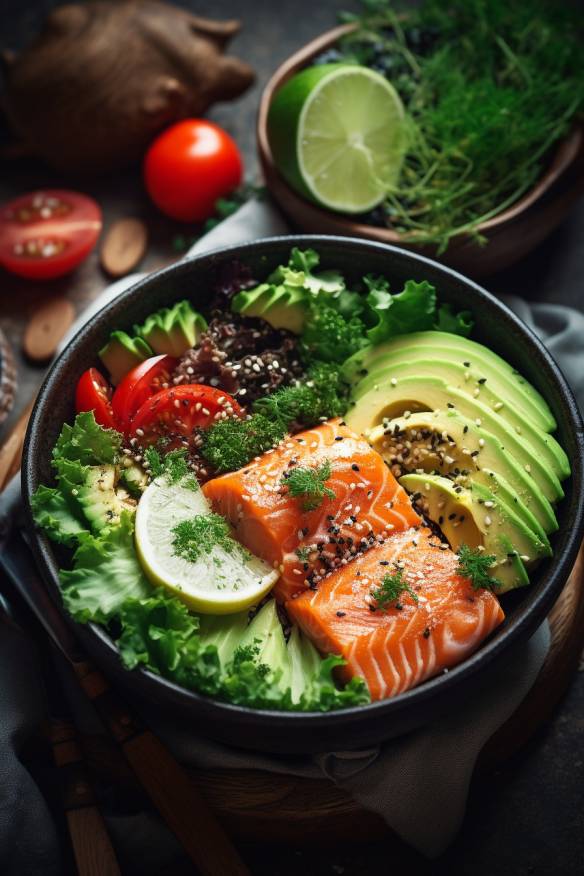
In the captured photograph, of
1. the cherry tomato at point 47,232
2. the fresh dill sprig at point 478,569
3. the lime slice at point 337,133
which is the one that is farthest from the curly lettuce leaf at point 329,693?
the cherry tomato at point 47,232

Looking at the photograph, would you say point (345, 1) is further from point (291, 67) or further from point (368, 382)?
point (368, 382)

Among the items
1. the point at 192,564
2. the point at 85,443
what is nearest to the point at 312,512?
the point at 192,564

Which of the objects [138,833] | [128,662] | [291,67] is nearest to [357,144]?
[291,67]

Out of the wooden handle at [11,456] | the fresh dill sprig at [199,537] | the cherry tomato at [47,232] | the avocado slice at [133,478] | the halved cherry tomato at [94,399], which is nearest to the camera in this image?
the fresh dill sprig at [199,537]

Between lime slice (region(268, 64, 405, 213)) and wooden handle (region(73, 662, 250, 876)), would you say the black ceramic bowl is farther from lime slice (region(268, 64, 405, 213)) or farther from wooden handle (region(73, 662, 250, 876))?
lime slice (region(268, 64, 405, 213))

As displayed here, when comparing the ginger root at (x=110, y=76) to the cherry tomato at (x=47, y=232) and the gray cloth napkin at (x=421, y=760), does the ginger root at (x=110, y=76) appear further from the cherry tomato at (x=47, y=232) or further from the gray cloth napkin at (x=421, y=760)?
the gray cloth napkin at (x=421, y=760)

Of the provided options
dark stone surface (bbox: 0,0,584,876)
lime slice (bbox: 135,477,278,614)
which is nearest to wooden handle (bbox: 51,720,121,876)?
dark stone surface (bbox: 0,0,584,876)
